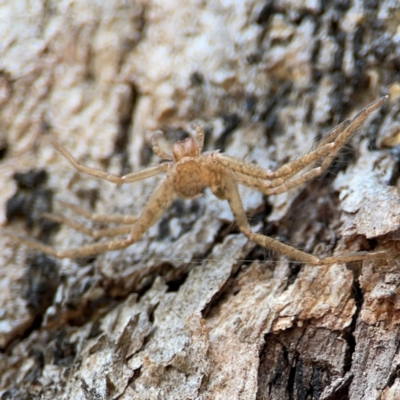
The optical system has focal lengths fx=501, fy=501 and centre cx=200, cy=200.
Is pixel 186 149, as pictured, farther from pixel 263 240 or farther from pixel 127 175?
pixel 263 240

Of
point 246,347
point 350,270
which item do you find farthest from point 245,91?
point 246,347

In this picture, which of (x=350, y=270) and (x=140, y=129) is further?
(x=140, y=129)

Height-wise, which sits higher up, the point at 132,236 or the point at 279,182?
the point at 279,182

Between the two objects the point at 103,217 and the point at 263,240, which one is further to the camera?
the point at 103,217

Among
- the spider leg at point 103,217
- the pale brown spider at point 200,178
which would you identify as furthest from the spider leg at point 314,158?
the spider leg at point 103,217

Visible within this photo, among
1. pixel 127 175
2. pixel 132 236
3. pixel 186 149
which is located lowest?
pixel 132 236

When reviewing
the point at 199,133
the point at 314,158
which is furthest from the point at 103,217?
the point at 314,158

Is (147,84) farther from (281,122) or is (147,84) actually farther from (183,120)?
(281,122)
